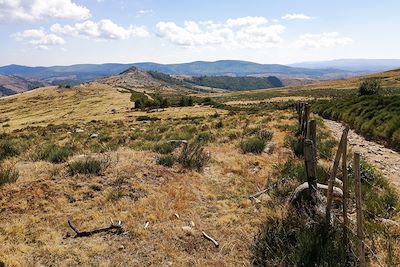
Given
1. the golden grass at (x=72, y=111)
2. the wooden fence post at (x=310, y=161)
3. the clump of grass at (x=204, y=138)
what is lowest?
the golden grass at (x=72, y=111)

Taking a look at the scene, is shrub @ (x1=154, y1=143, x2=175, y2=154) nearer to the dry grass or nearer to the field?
the field

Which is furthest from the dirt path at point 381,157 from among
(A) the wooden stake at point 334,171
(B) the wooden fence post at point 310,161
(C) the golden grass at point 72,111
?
(C) the golden grass at point 72,111

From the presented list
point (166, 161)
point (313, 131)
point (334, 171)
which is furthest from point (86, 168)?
point (334, 171)

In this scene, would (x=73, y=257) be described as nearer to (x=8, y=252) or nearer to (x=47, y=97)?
(x=8, y=252)

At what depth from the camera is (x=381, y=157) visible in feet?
51.8

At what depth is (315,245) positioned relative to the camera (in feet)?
20.7

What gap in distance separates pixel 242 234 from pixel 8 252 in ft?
16.2

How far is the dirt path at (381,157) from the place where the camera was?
12.8m

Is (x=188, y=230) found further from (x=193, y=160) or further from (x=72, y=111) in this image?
(x=72, y=111)

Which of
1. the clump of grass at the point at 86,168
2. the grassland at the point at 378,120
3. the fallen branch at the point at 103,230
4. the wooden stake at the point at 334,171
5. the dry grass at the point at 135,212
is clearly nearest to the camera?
the wooden stake at the point at 334,171

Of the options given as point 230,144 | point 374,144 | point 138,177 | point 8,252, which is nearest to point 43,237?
point 8,252

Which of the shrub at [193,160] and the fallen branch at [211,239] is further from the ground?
the shrub at [193,160]

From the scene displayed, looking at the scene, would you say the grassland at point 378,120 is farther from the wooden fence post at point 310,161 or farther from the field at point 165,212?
the wooden fence post at point 310,161

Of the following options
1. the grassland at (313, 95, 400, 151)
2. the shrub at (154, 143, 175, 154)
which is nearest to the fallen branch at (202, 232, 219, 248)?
the shrub at (154, 143, 175, 154)
